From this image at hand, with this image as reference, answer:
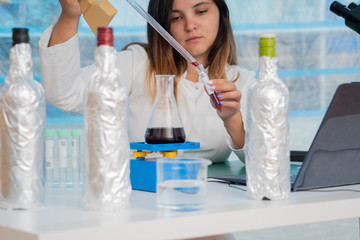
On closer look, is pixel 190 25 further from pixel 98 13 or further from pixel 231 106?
pixel 98 13

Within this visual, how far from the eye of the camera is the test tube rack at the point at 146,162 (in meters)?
1.08

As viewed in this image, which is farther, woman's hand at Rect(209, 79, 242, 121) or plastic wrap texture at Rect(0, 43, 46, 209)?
woman's hand at Rect(209, 79, 242, 121)

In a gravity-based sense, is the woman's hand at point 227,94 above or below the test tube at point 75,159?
above

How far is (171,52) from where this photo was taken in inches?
84.5

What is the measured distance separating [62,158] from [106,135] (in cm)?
28

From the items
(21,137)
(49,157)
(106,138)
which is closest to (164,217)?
(106,138)

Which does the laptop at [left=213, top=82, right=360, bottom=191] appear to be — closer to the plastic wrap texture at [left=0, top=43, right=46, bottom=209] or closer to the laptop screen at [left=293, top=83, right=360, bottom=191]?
the laptop screen at [left=293, top=83, right=360, bottom=191]

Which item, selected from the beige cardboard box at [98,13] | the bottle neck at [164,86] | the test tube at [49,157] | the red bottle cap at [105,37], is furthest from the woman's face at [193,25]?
the red bottle cap at [105,37]

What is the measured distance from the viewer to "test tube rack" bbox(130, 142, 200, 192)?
1077mm

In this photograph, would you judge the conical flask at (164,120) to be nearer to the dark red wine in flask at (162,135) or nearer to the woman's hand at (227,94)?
the dark red wine in flask at (162,135)

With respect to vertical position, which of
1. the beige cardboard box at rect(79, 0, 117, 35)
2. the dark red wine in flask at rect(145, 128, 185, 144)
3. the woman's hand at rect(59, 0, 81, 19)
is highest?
the woman's hand at rect(59, 0, 81, 19)

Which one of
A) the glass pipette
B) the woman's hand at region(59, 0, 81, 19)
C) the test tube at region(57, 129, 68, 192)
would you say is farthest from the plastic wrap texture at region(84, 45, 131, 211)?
the woman's hand at region(59, 0, 81, 19)

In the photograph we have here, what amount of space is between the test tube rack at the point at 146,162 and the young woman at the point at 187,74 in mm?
607

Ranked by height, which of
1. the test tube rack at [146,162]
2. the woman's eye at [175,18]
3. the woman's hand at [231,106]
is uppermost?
the woman's eye at [175,18]
